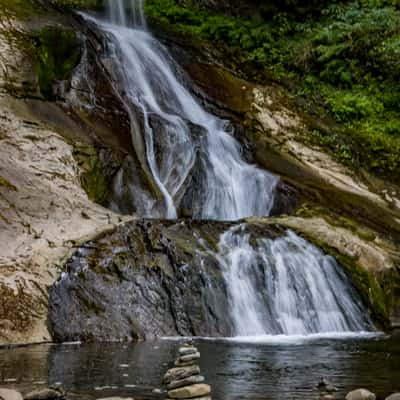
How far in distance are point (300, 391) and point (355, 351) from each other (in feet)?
9.39

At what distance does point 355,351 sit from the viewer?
8.41 m

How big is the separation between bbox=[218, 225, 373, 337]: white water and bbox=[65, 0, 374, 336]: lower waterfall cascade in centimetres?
2

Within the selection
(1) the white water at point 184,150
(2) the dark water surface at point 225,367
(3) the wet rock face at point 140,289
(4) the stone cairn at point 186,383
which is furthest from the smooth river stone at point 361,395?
(1) the white water at point 184,150

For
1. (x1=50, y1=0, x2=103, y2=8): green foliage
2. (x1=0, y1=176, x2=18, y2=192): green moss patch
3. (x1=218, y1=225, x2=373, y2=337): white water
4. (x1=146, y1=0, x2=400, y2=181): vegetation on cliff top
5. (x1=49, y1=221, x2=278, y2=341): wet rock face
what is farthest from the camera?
(x1=50, y1=0, x2=103, y2=8): green foliage

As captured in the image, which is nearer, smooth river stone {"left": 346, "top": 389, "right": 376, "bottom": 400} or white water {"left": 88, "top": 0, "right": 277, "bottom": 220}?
smooth river stone {"left": 346, "top": 389, "right": 376, "bottom": 400}

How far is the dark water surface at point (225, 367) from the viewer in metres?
5.85

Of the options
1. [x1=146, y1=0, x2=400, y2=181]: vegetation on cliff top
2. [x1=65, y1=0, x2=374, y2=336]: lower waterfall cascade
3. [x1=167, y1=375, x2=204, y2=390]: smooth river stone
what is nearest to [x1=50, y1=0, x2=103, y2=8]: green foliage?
[x1=65, y1=0, x2=374, y2=336]: lower waterfall cascade

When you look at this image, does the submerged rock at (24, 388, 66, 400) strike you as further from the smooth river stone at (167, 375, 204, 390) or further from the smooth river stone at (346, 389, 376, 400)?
the smooth river stone at (346, 389, 376, 400)

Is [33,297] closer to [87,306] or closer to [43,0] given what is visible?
[87,306]

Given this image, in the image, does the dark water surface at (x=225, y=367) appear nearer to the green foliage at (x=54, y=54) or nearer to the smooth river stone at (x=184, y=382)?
the smooth river stone at (x=184, y=382)

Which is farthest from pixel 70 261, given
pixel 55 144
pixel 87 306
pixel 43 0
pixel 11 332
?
pixel 43 0

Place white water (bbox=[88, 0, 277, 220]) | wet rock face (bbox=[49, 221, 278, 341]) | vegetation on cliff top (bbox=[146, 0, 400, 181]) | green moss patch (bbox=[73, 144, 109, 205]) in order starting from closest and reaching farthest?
wet rock face (bbox=[49, 221, 278, 341])
green moss patch (bbox=[73, 144, 109, 205])
white water (bbox=[88, 0, 277, 220])
vegetation on cliff top (bbox=[146, 0, 400, 181])

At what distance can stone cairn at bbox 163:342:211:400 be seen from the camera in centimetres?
538

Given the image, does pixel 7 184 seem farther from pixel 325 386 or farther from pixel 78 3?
pixel 78 3
